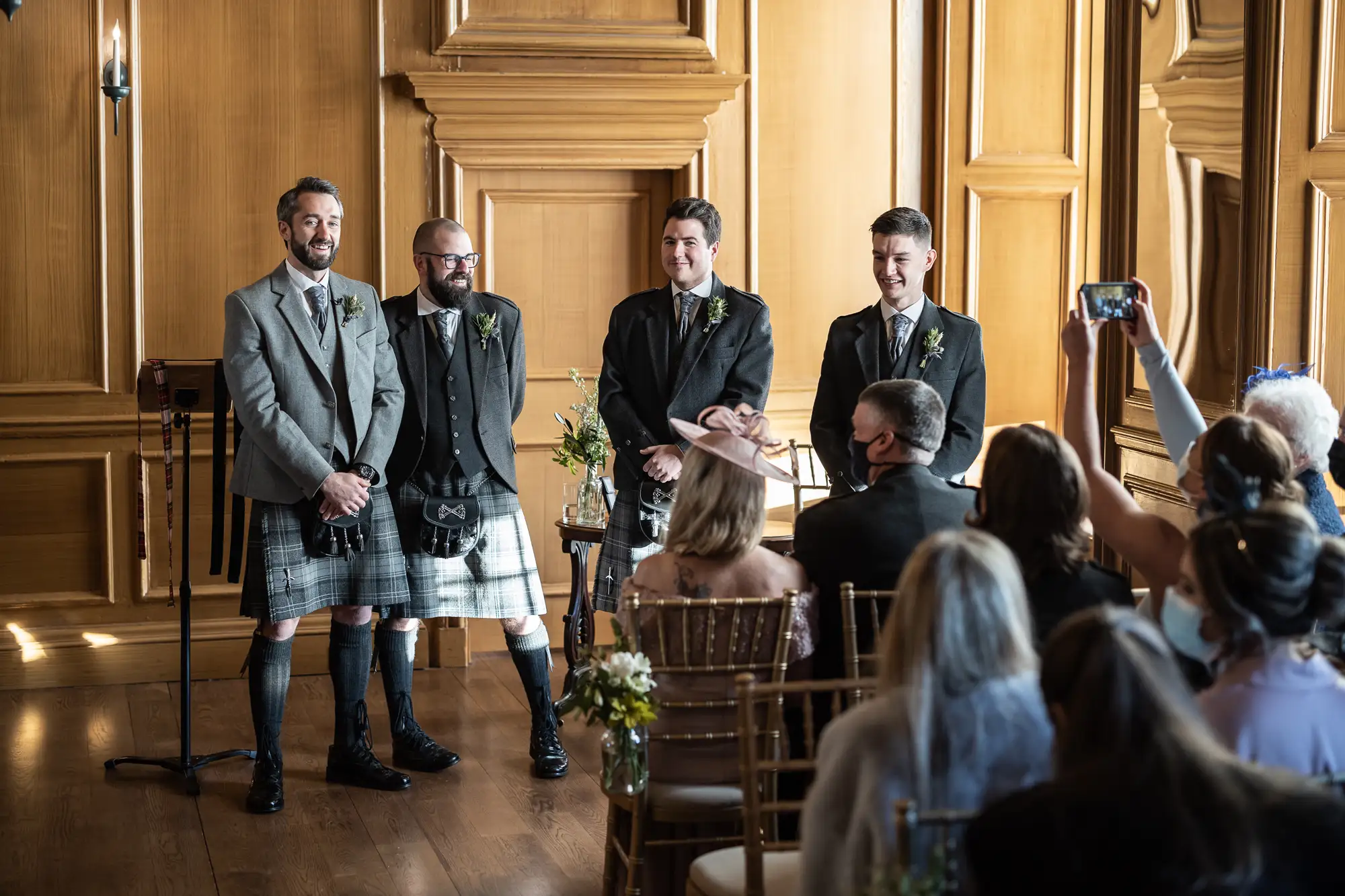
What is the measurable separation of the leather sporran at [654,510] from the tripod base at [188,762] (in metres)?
1.32

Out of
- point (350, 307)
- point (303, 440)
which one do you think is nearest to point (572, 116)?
point (350, 307)

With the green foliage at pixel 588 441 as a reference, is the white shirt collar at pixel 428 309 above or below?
above

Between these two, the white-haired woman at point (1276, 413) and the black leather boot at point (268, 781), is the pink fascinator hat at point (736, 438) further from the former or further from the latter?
the black leather boot at point (268, 781)

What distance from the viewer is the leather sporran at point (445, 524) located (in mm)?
4211

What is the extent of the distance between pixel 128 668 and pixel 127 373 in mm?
1100

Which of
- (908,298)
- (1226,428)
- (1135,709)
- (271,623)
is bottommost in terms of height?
(271,623)

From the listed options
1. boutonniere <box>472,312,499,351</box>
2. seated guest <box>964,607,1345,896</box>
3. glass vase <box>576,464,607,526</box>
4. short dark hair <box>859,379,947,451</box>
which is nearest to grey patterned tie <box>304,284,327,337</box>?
boutonniere <box>472,312,499,351</box>

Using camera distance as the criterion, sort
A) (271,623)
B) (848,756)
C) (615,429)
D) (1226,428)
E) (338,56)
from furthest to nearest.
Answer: (338,56) → (615,429) → (271,623) → (1226,428) → (848,756)

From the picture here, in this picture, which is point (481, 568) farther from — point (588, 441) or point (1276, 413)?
point (1276, 413)

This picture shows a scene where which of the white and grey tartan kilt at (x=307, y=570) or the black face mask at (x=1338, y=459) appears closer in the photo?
the black face mask at (x=1338, y=459)

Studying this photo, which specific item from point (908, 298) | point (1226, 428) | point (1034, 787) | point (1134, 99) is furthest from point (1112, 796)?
point (1134, 99)

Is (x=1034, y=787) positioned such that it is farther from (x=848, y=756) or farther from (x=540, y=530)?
(x=540, y=530)

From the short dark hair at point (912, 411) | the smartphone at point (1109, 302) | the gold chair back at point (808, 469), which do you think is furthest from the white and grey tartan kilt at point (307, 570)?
the smartphone at point (1109, 302)

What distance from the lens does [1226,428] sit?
243cm
